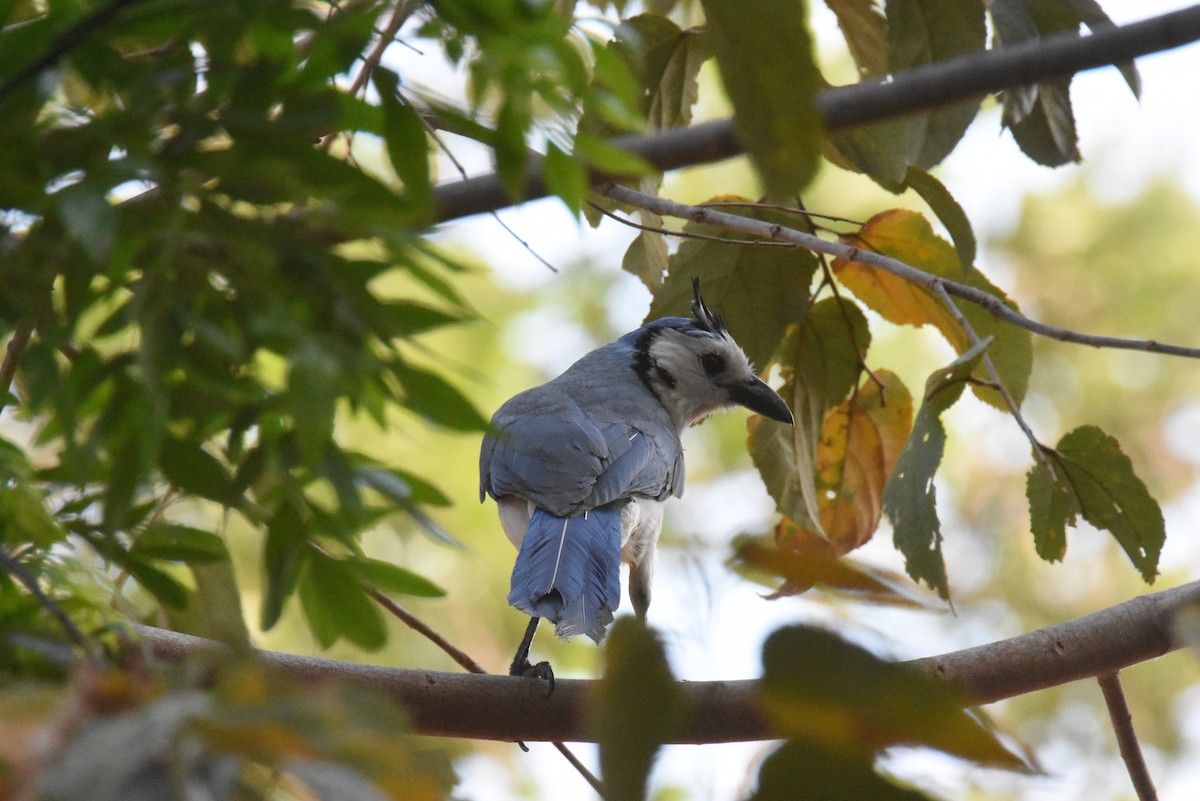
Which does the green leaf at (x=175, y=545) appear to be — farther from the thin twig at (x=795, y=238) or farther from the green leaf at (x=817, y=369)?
the green leaf at (x=817, y=369)

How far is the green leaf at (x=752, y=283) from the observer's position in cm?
265

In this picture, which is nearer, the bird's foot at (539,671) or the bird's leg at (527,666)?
the bird's foot at (539,671)

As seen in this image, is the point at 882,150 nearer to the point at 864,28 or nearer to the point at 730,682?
the point at 864,28

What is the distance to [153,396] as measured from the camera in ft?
3.28

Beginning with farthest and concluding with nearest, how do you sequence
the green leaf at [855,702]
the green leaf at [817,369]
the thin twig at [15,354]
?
the green leaf at [817,369]
the thin twig at [15,354]
the green leaf at [855,702]

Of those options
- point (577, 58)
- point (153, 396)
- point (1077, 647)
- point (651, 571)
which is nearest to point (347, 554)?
point (153, 396)

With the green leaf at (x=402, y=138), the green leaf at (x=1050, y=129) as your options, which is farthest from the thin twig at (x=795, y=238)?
the green leaf at (x=402, y=138)

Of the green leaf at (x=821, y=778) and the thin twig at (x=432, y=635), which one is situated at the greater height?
the thin twig at (x=432, y=635)

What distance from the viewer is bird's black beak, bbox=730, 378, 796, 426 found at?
3.70 m

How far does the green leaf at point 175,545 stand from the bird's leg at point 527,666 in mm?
883

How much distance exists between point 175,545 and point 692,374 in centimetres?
272

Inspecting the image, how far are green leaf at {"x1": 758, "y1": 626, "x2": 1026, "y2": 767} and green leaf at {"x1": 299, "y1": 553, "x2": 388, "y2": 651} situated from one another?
608 millimetres

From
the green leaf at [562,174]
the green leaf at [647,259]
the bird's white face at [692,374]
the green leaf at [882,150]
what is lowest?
the green leaf at [562,174]

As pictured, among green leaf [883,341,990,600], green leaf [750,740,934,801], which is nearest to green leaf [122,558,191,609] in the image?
green leaf [750,740,934,801]
